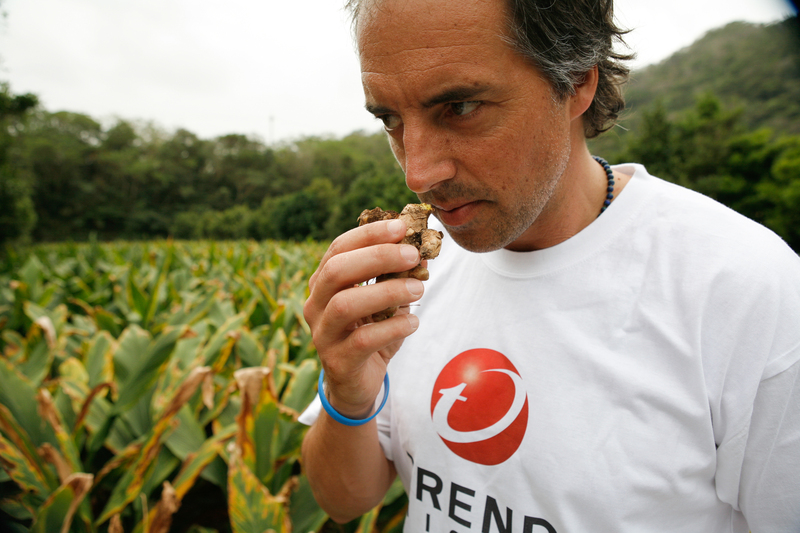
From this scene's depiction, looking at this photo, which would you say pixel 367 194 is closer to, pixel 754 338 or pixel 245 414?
pixel 245 414

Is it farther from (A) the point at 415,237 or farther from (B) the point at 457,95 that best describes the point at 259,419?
(B) the point at 457,95

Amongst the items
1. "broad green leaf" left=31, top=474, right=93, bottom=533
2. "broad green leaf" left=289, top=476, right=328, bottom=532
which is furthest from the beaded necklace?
"broad green leaf" left=31, top=474, right=93, bottom=533

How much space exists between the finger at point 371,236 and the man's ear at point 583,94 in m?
0.73

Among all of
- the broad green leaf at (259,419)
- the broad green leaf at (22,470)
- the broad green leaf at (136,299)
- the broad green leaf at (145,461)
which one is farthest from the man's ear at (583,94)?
the broad green leaf at (136,299)

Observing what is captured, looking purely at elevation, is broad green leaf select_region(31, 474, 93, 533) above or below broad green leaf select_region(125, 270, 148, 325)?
below

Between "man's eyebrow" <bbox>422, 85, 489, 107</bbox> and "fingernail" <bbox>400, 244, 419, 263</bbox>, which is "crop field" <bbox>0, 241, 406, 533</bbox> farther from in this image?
"man's eyebrow" <bbox>422, 85, 489, 107</bbox>

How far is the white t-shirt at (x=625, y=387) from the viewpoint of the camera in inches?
38.7

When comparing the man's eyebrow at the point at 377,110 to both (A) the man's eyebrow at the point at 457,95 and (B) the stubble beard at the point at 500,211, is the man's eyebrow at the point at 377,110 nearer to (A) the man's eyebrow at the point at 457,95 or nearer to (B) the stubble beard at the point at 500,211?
(A) the man's eyebrow at the point at 457,95

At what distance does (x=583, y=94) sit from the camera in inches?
52.7

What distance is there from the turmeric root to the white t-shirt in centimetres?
35

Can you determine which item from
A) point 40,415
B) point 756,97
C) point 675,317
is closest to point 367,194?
point 40,415

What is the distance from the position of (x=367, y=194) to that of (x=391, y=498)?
11171mm

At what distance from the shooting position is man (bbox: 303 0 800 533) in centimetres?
99

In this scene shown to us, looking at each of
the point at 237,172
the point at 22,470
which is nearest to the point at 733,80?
the point at 22,470
